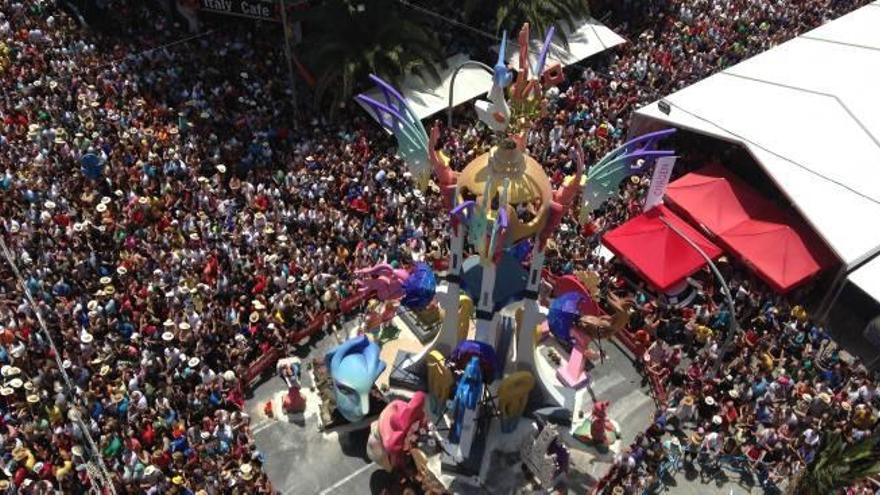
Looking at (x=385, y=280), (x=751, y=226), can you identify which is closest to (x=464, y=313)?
(x=385, y=280)

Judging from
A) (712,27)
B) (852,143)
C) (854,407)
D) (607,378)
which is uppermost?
(712,27)

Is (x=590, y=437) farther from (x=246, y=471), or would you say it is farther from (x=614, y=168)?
(x=246, y=471)

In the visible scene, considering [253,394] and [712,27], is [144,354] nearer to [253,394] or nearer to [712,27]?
[253,394]

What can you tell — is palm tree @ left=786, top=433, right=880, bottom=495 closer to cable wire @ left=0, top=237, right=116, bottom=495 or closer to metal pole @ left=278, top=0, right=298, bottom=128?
cable wire @ left=0, top=237, right=116, bottom=495

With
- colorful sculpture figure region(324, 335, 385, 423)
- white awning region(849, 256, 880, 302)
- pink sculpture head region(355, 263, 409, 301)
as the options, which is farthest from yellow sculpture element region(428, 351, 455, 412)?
white awning region(849, 256, 880, 302)

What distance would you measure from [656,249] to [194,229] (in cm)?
1449

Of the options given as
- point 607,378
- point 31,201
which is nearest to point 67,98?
point 31,201

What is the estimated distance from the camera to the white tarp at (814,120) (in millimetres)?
25234

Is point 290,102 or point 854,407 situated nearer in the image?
point 854,407

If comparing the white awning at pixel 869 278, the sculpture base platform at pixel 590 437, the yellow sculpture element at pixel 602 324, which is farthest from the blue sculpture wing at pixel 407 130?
the white awning at pixel 869 278

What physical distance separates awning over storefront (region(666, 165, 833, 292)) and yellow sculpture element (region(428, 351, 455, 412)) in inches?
433

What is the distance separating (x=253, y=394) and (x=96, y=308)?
16.4 feet

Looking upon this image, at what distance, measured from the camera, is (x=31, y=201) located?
995 inches

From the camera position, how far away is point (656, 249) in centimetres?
2502
